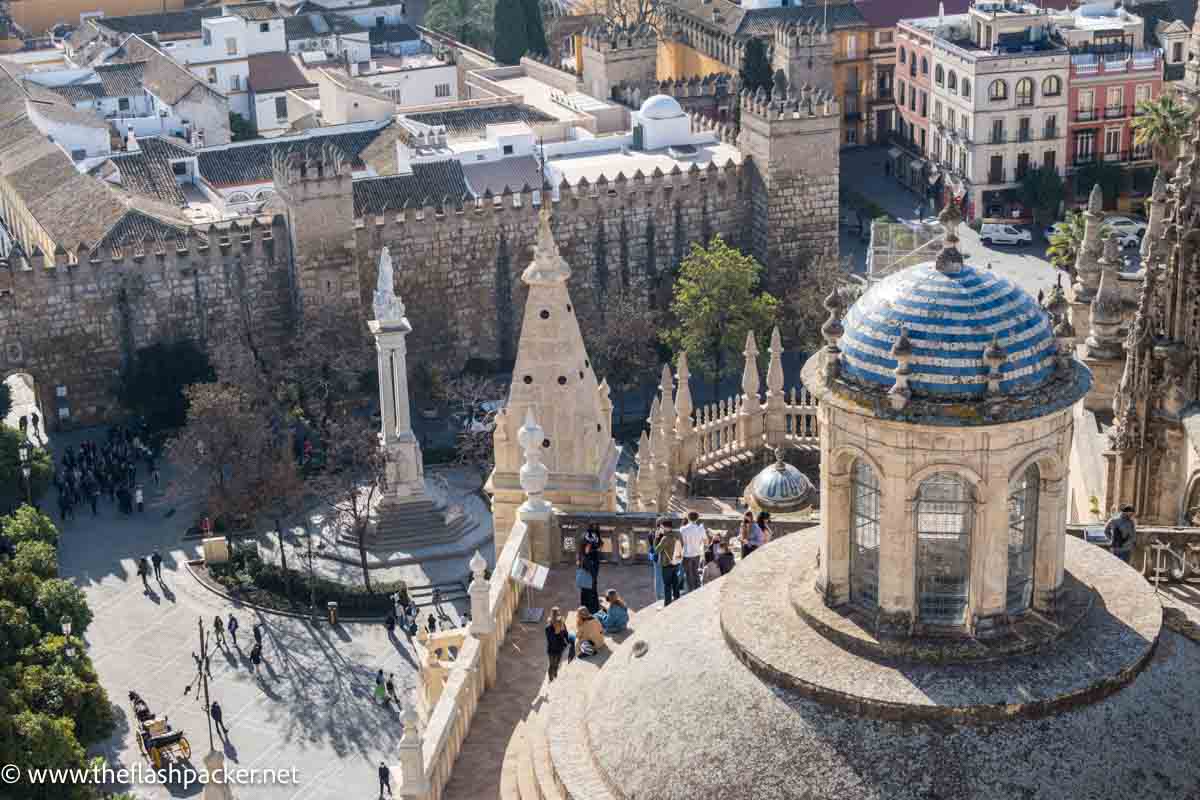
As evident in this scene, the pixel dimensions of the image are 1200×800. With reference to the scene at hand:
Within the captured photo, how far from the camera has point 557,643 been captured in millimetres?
19922

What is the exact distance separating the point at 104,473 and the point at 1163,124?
38.4m

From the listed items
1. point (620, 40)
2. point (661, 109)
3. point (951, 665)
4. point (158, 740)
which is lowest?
point (158, 740)

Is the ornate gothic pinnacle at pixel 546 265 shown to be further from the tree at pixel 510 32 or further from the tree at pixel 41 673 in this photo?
the tree at pixel 510 32

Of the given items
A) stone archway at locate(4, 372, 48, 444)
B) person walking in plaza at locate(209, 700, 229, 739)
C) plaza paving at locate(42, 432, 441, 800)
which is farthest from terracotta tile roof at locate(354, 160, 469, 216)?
person walking in plaza at locate(209, 700, 229, 739)

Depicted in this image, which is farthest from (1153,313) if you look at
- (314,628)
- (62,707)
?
(314,628)

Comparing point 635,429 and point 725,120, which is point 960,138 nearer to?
point 725,120

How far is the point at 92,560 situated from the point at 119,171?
24560 mm

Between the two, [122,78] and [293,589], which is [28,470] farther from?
[122,78]

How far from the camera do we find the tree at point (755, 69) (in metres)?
85.8

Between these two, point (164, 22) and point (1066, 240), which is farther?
point (164, 22)

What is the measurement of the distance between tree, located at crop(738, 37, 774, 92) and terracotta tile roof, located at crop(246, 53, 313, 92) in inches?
781

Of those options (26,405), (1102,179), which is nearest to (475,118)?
(26,405)

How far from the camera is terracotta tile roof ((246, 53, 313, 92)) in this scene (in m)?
94.2

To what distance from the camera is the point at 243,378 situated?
61.3m
